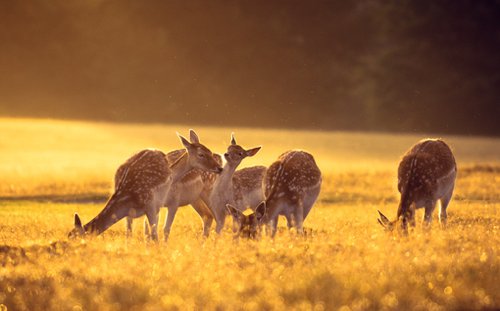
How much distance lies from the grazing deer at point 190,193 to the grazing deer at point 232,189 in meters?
0.59

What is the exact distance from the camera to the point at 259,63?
452 feet

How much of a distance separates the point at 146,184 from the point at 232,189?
200 cm

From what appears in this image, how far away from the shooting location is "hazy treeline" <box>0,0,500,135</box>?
409 feet

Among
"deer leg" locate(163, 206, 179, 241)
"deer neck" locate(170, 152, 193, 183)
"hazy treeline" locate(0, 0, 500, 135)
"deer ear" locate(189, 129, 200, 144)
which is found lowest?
"deer leg" locate(163, 206, 179, 241)

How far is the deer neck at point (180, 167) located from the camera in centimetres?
1822

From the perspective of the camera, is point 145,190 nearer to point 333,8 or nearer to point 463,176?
point 463,176

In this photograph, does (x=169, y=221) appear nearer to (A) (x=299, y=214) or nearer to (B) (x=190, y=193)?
(B) (x=190, y=193)

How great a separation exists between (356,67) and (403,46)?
6.92 m

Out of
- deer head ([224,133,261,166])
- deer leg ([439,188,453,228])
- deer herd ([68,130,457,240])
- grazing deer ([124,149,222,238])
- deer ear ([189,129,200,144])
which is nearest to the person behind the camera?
deer herd ([68,130,457,240])

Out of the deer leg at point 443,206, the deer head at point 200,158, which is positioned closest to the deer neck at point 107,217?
the deer head at point 200,158

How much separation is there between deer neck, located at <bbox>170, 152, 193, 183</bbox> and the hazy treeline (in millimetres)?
101309

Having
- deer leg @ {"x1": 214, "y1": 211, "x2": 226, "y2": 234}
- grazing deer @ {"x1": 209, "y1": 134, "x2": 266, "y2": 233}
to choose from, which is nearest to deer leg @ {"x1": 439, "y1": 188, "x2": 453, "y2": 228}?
grazing deer @ {"x1": 209, "y1": 134, "x2": 266, "y2": 233}

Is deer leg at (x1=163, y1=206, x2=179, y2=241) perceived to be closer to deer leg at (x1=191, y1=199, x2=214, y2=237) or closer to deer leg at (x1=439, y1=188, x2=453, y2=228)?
deer leg at (x1=191, y1=199, x2=214, y2=237)

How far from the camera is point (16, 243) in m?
16.7
